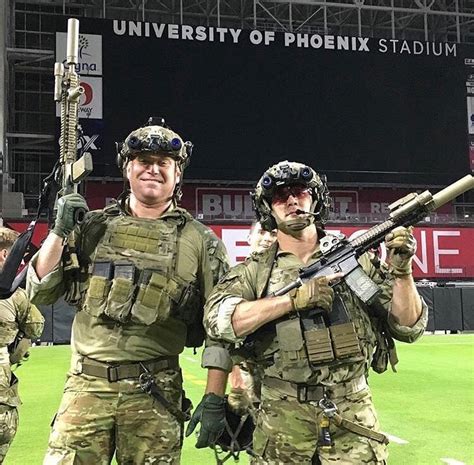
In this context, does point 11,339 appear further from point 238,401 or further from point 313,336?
point 313,336

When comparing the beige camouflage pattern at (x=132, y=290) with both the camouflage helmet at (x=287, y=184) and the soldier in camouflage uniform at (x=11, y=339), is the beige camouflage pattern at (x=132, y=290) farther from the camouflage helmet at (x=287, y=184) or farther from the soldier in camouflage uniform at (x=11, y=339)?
the soldier in camouflage uniform at (x=11, y=339)

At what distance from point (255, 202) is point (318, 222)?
0.35m

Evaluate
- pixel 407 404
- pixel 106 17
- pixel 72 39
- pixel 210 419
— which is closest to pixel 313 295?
pixel 210 419

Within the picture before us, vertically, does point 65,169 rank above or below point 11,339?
above

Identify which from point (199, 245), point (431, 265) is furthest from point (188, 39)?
point (199, 245)

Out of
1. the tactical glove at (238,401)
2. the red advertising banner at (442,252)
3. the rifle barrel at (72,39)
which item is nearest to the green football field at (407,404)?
the tactical glove at (238,401)

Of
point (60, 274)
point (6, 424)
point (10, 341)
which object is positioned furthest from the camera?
point (10, 341)

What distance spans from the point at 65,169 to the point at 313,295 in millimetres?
1494

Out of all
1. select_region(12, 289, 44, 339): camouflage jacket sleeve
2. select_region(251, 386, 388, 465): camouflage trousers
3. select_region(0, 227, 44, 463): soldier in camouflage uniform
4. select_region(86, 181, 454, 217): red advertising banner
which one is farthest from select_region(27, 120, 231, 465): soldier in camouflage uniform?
select_region(86, 181, 454, 217): red advertising banner

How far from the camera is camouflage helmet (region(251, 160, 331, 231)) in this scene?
292cm

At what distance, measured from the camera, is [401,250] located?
2.60 meters

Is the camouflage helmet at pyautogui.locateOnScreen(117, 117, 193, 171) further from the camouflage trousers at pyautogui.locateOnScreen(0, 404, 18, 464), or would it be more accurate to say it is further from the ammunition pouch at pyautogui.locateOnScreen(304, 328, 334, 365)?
the camouflage trousers at pyautogui.locateOnScreen(0, 404, 18, 464)

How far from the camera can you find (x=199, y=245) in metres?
3.25

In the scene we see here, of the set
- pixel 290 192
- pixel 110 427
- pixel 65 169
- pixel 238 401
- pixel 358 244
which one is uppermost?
pixel 65 169
